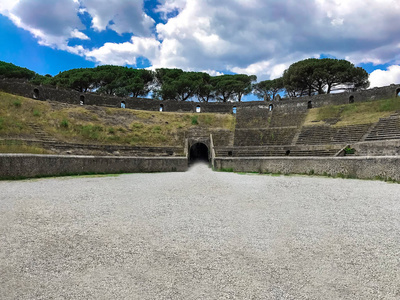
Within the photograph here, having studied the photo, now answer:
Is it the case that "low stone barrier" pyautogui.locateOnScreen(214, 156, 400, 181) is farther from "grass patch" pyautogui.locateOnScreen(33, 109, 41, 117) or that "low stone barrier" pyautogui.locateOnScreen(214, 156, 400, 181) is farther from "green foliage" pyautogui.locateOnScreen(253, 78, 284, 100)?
"green foliage" pyautogui.locateOnScreen(253, 78, 284, 100)

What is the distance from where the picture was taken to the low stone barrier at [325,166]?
991 cm

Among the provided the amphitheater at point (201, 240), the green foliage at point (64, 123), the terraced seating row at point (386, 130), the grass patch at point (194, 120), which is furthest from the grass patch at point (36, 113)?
the terraced seating row at point (386, 130)

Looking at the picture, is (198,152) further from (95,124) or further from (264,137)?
(95,124)

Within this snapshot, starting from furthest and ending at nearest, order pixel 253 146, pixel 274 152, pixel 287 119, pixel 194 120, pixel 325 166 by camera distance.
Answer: pixel 194 120 < pixel 287 119 < pixel 253 146 < pixel 274 152 < pixel 325 166

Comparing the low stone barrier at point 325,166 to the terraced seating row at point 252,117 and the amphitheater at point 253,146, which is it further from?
the terraced seating row at point 252,117

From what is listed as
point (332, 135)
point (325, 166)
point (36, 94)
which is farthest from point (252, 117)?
point (36, 94)

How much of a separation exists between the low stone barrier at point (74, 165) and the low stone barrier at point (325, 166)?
3557 millimetres

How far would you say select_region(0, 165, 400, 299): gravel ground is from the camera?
2.88m

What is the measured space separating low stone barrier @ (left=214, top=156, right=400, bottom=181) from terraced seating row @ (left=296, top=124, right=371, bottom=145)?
8.83 meters

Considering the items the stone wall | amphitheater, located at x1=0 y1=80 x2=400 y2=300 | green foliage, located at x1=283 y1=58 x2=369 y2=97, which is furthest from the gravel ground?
green foliage, located at x1=283 y1=58 x2=369 y2=97

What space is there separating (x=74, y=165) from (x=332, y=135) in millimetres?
20221

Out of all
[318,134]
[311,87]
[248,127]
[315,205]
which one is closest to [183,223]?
[315,205]

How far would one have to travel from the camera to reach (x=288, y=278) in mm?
3090

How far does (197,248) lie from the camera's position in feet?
12.9
